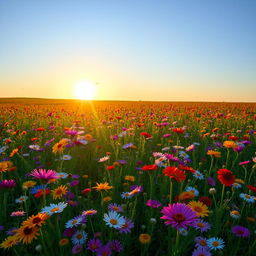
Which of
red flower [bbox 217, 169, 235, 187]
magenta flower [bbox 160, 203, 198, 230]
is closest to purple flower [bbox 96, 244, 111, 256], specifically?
magenta flower [bbox 160, 203, 198, 230]

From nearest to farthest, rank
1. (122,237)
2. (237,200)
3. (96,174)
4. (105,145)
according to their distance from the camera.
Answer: (122,237) → (237,200) → (96,174) → (105,145)

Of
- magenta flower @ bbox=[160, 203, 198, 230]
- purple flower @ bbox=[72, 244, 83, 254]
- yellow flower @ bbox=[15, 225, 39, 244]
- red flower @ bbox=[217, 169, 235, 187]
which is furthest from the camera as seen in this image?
red flower @ bbox=[217, 169, 235, 187]

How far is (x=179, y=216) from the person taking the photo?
0.87 metres

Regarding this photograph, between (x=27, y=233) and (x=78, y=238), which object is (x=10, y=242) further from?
(x=78, y=238)

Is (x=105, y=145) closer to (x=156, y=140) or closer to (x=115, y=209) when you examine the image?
(x=156, y=140)

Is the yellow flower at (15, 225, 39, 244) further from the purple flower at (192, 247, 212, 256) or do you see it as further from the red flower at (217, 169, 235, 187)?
the red flower at (217, 169, 235, 187)

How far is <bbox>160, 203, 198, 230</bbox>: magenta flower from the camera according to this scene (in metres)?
0.84

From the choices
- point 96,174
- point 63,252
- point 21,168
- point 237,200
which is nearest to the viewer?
point 63,252

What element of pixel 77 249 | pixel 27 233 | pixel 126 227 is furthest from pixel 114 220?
pixel 27 233

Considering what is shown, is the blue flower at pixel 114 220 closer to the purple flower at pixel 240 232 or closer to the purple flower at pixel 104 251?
the purple flower at pixel 104 251

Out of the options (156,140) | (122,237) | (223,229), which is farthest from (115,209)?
(156,140)

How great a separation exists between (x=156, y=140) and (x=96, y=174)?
1442 millimetres

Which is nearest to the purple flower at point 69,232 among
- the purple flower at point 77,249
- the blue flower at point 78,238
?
the blue flower at point 78,238

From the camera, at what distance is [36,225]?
1.04 metres
